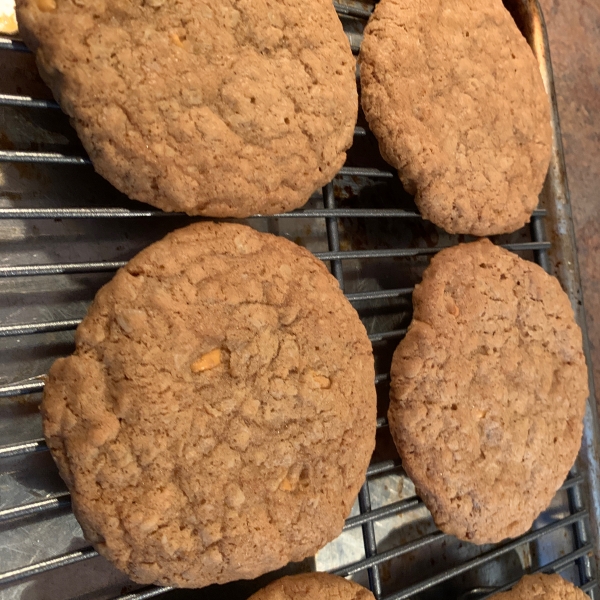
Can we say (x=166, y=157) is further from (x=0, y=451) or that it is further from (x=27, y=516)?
(x=27, y=516)

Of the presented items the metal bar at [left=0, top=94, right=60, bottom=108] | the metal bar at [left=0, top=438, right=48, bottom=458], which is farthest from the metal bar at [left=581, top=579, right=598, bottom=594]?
the metal bar at [left=0, top=94, right=60, bottom=108]

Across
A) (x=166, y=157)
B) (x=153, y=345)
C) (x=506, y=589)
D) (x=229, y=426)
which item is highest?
(x=166, y=157)

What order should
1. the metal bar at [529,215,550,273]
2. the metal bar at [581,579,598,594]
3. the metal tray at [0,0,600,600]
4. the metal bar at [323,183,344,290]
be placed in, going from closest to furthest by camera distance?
the metal tray at [0,0,600,600] → the metal bar at [323,183,344,290] → the metal bar at [581,579,598,594] → the metal bar at [529,215,550,273]

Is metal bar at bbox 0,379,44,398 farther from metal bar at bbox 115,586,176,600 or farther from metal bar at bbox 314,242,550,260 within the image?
metal bar at bbox 314,242,550,260

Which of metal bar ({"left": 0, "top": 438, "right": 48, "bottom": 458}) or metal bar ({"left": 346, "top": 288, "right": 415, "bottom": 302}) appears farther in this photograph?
metal bar ({"left": 346, "top": 288, "right": 415, "bottom": 302})

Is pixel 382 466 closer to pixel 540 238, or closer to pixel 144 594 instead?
pixel 144 594

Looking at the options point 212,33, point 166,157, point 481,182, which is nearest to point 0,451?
point 166,157

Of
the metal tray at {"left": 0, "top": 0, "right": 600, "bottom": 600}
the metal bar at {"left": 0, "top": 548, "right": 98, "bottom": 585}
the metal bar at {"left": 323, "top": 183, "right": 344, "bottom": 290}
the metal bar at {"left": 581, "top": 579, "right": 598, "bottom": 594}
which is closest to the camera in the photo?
the metal bar at {"left": 0, "top": 548, "right": 98, "bottom": 585}
